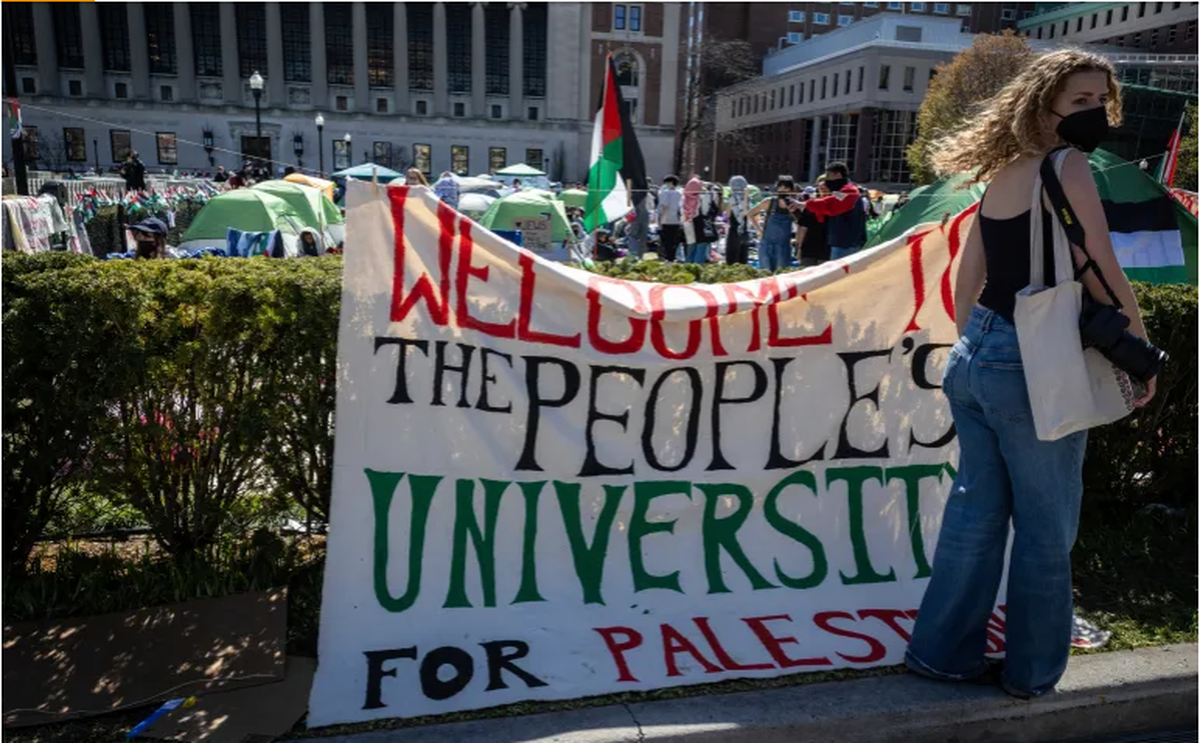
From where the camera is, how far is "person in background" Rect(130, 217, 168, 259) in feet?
30.3

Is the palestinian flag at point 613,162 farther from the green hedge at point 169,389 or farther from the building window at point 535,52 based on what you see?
the building window at point 535,52

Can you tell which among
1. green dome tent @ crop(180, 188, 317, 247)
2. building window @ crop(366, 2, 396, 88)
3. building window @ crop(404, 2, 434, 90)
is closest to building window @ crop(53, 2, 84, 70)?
building window @ crop(366, 2, 396, 88)

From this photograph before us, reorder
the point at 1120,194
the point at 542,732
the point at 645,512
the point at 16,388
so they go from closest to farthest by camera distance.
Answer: the point at 542,732 → the point at 16,388 → the point at 645,512 → the point at 1120,194

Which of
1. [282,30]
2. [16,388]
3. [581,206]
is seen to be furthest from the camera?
[282,30]

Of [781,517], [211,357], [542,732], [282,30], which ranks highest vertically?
[282,30]

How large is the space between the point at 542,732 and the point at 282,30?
70.7 m

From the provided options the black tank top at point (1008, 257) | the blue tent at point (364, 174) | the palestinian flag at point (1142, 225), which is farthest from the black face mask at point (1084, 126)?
the blue tent at point (364, 174)

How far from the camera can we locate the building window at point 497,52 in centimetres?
6812

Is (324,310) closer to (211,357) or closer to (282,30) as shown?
(211,357)

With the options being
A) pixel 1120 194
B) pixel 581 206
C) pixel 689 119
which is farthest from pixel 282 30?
pixel 1120 194

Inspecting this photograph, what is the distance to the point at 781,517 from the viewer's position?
3242mm

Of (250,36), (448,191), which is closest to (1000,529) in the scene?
(448,191)

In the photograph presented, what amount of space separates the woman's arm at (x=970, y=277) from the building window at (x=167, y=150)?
6975 centimetres

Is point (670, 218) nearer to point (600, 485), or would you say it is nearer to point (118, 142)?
point (600, 485)
